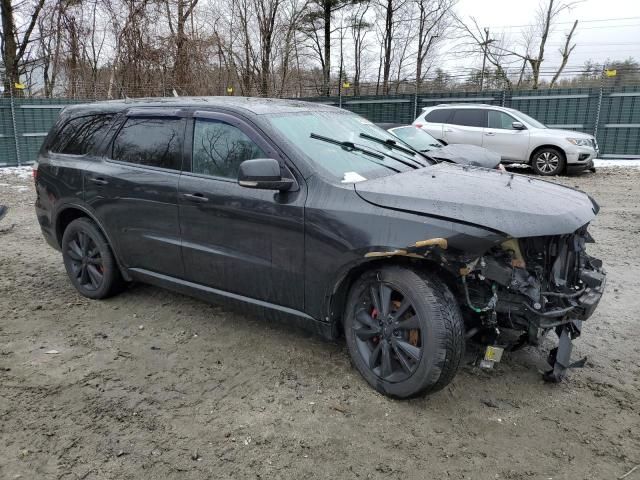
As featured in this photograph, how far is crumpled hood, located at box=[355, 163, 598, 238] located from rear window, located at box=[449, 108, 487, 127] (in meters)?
10.1

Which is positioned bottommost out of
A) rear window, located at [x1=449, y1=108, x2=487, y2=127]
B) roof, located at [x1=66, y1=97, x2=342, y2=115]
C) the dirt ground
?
the dirt ground

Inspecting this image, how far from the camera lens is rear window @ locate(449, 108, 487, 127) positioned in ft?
42.4

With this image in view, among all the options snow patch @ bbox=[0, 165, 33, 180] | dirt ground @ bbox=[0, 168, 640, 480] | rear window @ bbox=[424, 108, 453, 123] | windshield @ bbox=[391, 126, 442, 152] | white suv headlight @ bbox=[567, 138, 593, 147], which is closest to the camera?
dirt ground @ bbox=[0, 168, 640, 480]

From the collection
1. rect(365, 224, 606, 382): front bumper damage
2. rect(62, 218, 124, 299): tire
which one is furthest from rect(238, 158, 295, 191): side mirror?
rect(62, 218, 124, 299): tire

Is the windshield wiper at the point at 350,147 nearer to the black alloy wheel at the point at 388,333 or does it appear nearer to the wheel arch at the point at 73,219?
the black alloy wheel at the point at 388,333

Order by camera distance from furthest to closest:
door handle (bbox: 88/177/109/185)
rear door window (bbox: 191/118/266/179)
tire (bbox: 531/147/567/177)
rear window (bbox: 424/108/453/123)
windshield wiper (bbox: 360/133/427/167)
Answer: rear window (bbox: 424/108/453/123) → tire (bbox: 531/147/567/177) → door handle (bbox: 88/177/109/185) → windshield wiper (bbox: 360/133/427/167) → rear door window (bbox: 191/118/266/179)

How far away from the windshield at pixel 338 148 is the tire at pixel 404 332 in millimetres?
741

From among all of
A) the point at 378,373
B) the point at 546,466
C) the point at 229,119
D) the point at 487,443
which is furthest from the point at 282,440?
the point at 229,119

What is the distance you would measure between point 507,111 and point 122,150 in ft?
35.9

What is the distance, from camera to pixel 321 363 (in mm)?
3482

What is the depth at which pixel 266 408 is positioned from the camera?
298cm

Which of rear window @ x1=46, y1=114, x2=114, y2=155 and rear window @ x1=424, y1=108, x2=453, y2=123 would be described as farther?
rear window @ x1=424, y1=108, x2=453, y2=123

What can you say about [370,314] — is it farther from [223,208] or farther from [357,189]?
[223,208]

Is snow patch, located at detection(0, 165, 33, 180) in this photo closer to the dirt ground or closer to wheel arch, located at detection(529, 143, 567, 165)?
the dirt ground
